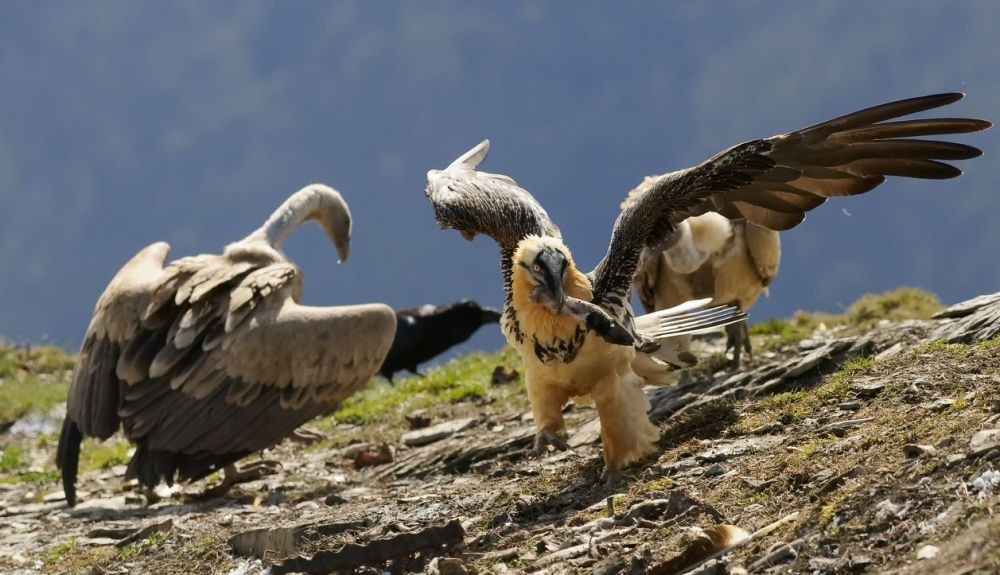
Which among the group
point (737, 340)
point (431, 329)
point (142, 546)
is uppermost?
point (431, 329)

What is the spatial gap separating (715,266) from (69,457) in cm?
501

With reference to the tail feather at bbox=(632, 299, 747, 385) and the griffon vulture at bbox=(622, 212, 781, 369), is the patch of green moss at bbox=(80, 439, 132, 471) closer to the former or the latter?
the griffon vulture at bbox=(622, 212, 781, 369)

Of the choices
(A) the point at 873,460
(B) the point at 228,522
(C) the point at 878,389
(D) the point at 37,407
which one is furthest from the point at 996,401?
(D) the point at 37,407

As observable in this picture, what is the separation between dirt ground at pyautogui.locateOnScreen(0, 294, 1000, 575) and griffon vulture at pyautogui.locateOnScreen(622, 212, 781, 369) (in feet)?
1.94

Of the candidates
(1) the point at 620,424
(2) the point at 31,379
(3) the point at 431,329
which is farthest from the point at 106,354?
(3) the point at 431,329

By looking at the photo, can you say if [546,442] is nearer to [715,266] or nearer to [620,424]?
[620,424]

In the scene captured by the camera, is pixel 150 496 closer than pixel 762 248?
Yes

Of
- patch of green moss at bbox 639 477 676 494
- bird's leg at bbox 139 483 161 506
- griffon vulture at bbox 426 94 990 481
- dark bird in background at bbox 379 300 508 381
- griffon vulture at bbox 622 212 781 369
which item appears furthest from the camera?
dark bird in background at bbox 379 300 508 381

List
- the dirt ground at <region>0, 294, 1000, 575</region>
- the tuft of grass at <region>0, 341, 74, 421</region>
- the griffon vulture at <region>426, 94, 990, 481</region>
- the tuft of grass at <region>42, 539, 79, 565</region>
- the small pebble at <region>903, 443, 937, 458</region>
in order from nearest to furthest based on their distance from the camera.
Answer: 1. the dirt ground at <region>0, 294, 1000, 575</region>
2. the small pebble at <region>903, 443, 937, 458</region>
3. the griffon vulture at <region>426, 94, 990, 481</region>
4. the tuft of grass at <region>42, 539, 79, 565</region>
5. the tuft of grass at <region>0, 341, 74, 421</region>

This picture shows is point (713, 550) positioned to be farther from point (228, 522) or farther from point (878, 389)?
point (228, 522)

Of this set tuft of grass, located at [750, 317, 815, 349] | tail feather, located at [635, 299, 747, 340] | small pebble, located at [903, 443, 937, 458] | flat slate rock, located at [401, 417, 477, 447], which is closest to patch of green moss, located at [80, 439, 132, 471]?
flat slate rock, located at [401, 417, 477, 447]

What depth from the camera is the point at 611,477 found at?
599 cm

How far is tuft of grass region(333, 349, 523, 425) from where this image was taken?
35.2 feet

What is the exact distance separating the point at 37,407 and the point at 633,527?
9.04 meters
